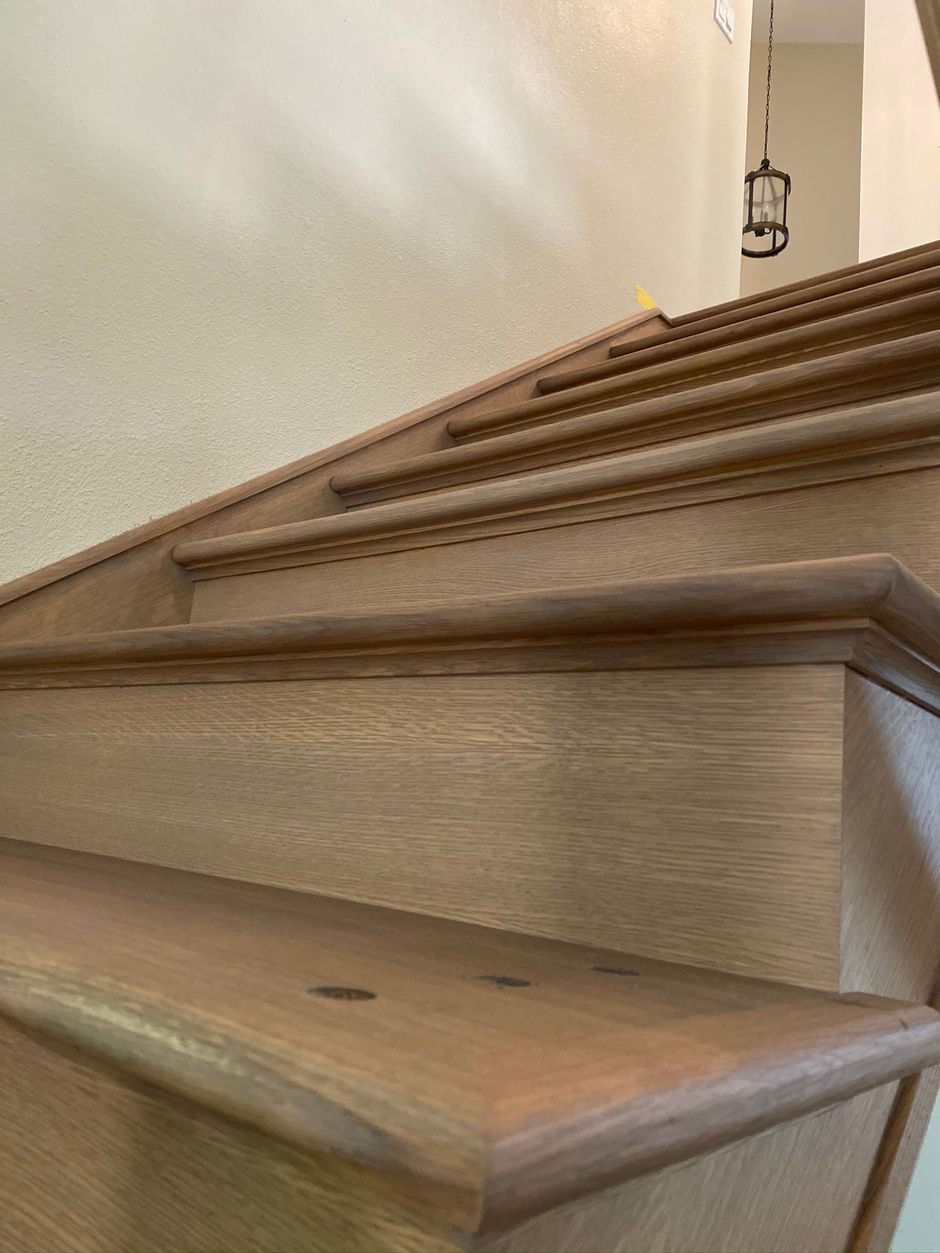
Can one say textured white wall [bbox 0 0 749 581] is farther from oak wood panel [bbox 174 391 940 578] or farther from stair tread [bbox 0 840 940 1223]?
stair tread [bbox 0 840 940 1223]

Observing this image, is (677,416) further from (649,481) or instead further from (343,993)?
(343,993)

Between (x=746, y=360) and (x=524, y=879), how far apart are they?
0.97m

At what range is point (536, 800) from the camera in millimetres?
572

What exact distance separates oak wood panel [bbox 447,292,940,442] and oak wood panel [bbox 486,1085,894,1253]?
65 cm

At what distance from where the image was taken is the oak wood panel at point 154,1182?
1.01ft

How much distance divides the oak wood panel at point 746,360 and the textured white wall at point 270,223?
0.21 m

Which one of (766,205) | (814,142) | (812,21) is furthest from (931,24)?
(812,21)

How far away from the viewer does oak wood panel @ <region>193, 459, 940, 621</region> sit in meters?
0.71

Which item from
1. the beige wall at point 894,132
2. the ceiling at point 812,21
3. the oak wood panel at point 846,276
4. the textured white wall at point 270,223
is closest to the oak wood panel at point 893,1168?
the textured white wall at point 270,223

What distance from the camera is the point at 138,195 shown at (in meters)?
1.30

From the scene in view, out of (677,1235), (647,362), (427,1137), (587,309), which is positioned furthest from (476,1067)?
(587,309)

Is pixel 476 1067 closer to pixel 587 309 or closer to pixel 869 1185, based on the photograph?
pixel 869 1185

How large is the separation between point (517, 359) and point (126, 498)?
943mm

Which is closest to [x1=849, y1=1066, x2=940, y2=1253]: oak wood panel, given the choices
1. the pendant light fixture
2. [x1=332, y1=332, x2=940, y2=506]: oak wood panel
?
[x1=332, y1=332, x2=940, y2=506]: oak wood panel
